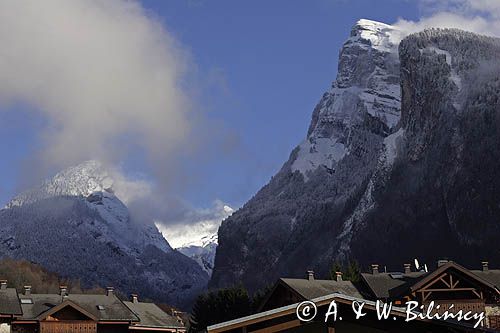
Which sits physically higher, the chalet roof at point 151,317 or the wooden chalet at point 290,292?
the chalet roof at point 151,317

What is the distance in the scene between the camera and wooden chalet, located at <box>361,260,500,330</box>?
167 feet

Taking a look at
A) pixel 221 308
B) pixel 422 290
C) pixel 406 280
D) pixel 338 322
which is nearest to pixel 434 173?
pixel 221 308

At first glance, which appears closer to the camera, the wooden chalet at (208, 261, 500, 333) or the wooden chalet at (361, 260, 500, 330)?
the wooden chalet at (208, 261, 500, 333)

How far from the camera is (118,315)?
5628 centimetres

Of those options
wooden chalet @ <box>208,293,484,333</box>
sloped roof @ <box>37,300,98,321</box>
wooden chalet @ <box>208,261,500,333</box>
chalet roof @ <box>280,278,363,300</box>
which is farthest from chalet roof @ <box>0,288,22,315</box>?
wooden chalet @ <box>208,293,484,333</box>

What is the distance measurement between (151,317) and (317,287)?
14.9 m

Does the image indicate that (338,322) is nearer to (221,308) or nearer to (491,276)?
(491,276)

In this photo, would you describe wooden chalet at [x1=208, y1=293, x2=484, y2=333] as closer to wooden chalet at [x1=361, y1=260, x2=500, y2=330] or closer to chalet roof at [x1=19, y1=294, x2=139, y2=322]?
wooden chalet at [x1=361, y1=260, x2=500, y2=330]

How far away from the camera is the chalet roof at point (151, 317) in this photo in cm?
5941

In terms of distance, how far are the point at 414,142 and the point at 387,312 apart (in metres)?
159

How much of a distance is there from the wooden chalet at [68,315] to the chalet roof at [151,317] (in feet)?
0.25

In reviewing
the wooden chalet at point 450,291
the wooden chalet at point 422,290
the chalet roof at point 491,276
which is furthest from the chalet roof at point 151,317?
the chalet roof at point 491,276

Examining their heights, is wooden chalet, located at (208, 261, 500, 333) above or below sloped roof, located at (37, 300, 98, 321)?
below

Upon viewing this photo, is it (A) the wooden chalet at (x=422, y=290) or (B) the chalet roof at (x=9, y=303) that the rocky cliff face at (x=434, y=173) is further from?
(B) the chalet roof at (x=9, y=303)
